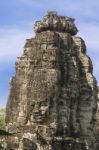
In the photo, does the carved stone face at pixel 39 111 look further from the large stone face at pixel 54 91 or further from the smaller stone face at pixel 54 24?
the smaller stone face at pixel 54 24

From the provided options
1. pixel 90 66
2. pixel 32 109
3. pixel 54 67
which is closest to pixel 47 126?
pixel 32 109

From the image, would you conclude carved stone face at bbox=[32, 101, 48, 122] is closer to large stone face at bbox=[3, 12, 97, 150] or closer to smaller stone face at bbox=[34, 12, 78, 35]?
large stone face at bbox=[3, 12, 97, 150]

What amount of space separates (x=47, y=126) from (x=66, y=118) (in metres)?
3.02

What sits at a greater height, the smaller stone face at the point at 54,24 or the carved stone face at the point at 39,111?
the smaller stone face at the point at 54,24

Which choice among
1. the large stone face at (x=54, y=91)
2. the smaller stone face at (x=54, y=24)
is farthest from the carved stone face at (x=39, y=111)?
the smaller stone face at (x=54, y=24)

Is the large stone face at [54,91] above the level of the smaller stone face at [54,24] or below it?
below

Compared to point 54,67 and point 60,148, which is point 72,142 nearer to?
point 60,148

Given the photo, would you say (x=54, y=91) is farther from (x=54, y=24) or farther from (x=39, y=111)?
Answer: (x=54, y=24)

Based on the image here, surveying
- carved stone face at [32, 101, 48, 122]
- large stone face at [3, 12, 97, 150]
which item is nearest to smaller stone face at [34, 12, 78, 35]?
large stone face at [3, 12, 97, 150]

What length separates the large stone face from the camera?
49406 mm

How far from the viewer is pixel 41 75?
5059 centimetres

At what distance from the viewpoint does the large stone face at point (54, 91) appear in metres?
49.4

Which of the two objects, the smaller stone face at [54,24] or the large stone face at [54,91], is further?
the smaller stone face at [54,24]

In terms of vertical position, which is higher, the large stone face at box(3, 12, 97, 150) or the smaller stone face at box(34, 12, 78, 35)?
the smaller stone face at box(34, 12, 78, 35)
